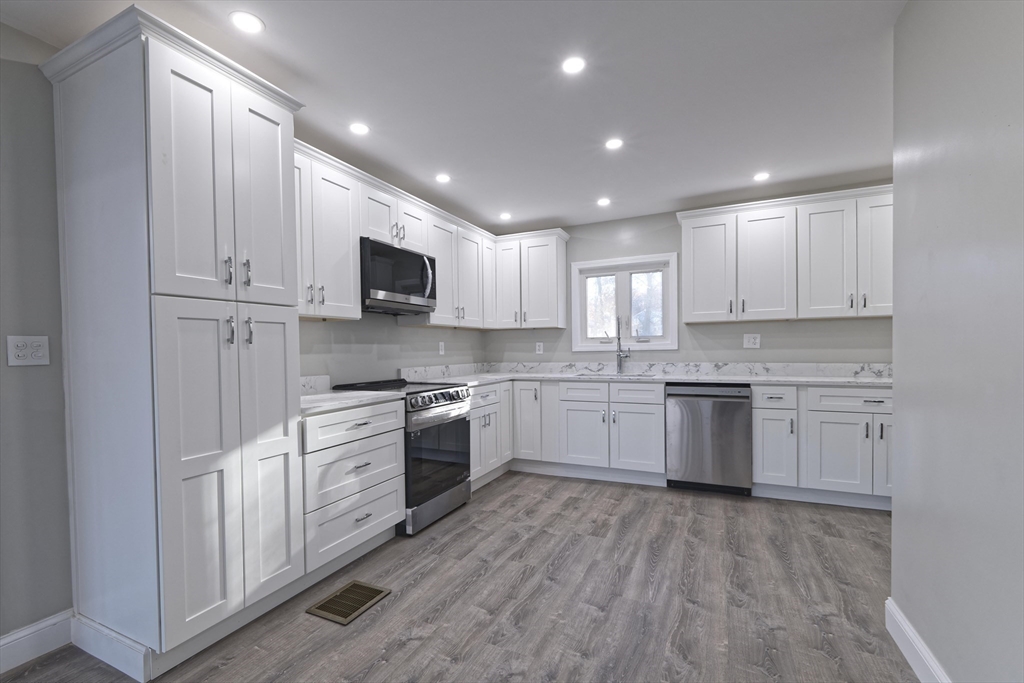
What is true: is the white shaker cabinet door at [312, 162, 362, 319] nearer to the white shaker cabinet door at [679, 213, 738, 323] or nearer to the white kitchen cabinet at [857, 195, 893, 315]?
the white shaker cabinet door at [679, 213, 738, 323]

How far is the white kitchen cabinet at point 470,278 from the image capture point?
4195mm

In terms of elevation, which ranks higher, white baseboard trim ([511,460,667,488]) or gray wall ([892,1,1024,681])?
gray wall ([892,1,1024,681])

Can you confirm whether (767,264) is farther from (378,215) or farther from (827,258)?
(378,215)

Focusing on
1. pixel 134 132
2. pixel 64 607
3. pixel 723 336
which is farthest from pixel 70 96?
pixel 723 336

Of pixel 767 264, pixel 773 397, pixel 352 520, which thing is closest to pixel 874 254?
pixel 767 264

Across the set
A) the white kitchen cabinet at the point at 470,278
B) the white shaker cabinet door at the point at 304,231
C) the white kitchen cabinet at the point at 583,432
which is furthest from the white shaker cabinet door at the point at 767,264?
the white shaker cabinet door at the point at 304,231

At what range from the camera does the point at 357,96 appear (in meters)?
2.40

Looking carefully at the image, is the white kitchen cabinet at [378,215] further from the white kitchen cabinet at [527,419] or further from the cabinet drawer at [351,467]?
the white kitchen cabinet at [527,419]

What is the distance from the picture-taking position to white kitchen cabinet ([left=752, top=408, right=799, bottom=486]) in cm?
353

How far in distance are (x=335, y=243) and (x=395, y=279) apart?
54 cm

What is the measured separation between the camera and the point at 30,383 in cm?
185

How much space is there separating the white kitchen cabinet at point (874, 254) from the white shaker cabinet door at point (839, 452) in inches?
36.7

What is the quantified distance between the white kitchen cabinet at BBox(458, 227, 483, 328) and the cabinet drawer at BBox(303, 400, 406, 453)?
5.01 feet

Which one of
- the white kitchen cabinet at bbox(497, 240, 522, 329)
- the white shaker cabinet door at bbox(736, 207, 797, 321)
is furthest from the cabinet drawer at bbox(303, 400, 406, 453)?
the white shaker cabinet door at bbox(736, 207, 797, 321)
